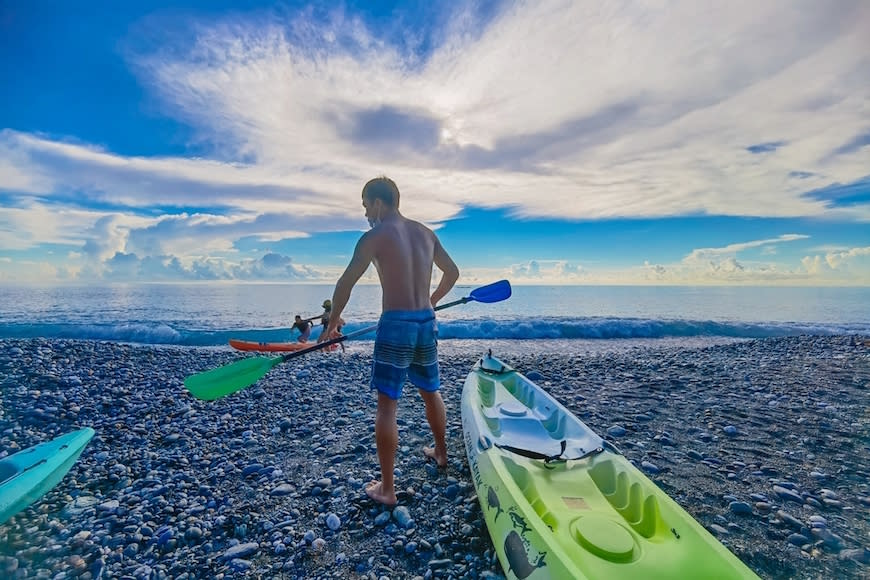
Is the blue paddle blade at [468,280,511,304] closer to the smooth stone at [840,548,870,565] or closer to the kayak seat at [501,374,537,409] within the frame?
the kayak seat at [501,374,537,409]

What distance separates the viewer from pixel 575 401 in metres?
6.67

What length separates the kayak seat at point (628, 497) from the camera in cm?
263

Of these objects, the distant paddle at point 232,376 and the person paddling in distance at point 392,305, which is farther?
the distant paddle at point 232,376

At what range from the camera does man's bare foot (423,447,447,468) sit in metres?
4.12

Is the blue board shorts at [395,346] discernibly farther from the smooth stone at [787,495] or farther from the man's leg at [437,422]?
the smooth stone at [787,495]

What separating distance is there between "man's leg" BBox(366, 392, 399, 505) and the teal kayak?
101 inches

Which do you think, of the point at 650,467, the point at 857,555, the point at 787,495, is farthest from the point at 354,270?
the point at 787,495

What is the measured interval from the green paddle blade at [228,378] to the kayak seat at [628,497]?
301 cm

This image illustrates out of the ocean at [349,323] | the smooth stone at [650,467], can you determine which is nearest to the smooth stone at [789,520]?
the smooth stone at [650,467]

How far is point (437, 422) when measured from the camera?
390 centimetres

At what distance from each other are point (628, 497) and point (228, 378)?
148 inches

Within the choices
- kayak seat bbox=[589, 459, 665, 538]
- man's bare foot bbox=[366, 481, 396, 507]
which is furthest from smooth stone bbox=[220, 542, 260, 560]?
kayak seat bbox=[589, 459, 665, 538]

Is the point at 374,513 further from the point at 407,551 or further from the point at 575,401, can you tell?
the point at 575,401

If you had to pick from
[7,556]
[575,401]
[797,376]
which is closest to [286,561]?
[7,556]
